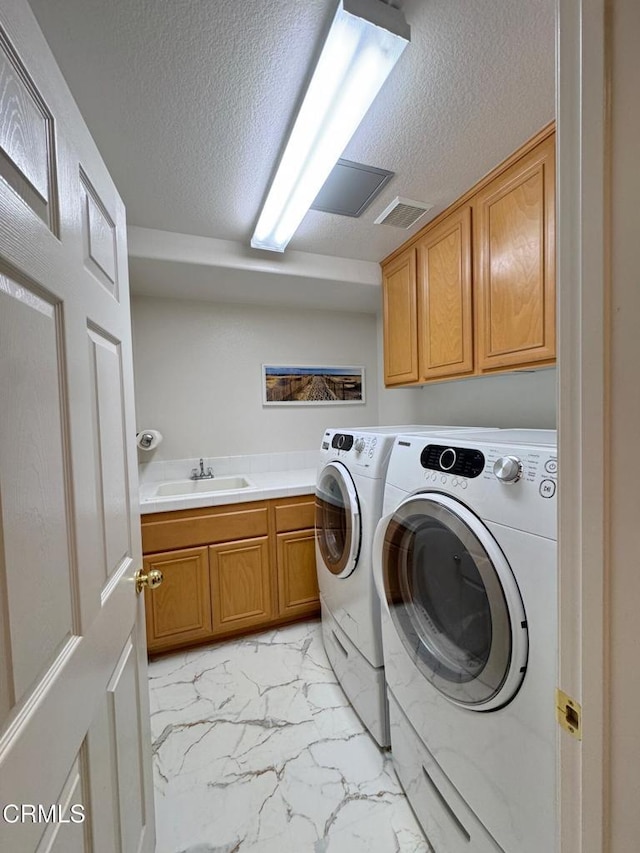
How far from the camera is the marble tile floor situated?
44.0 inches

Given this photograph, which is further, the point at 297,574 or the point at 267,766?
the point at 297,574

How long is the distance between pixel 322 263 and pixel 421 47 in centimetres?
131

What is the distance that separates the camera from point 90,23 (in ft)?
3.01

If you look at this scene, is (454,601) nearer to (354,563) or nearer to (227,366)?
(354,563)

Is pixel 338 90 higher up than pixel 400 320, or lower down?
higher up

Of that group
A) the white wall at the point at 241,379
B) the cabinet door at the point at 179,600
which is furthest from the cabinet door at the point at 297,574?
the white wall at the point at 241,379

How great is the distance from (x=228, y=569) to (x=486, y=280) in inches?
79.9

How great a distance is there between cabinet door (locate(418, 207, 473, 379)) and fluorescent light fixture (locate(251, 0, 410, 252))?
72cm

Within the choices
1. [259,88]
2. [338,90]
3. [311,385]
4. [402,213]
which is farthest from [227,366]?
[338,90]

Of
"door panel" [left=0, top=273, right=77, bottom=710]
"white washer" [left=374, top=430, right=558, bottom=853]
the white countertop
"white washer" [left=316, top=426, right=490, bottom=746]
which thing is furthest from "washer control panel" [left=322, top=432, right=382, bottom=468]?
"door panel" [left=0, top=273, right=77, bottom=710]

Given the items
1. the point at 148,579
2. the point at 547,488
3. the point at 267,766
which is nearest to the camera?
the point at 547,488

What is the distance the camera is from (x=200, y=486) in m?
2.49

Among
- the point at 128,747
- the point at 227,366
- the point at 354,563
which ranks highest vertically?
the point at 227,366

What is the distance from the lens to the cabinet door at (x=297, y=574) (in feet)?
7.14
